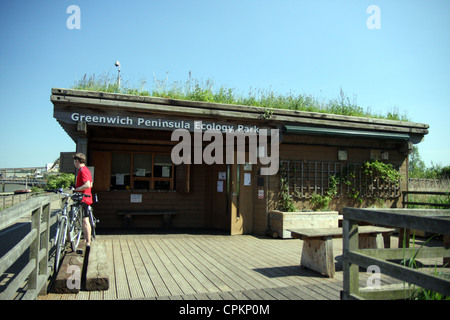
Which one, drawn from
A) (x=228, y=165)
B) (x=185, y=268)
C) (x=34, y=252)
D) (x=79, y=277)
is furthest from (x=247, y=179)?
(x=34, y=252)

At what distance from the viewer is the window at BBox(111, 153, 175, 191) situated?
31.1 ft

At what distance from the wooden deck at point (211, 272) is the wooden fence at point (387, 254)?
1065mm

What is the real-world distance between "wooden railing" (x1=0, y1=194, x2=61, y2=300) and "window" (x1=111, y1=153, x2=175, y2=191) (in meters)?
5.13

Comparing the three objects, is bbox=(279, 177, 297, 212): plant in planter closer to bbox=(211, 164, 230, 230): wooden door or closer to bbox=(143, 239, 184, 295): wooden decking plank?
bbox=(211, 164, 230, 230): wooden door

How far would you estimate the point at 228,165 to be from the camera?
9.00 metres

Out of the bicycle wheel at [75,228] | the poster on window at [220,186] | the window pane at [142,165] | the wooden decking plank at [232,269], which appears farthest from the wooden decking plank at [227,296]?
the window pane at [142,165]

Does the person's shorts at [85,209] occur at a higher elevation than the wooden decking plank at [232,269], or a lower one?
higher

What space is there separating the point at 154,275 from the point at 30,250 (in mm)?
1812

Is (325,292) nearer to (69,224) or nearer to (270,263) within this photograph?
(270,263)

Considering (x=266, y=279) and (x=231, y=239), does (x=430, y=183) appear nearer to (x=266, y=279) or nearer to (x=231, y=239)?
(x=231, y=239)

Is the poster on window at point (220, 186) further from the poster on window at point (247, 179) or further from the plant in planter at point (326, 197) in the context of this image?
the plant in planter at point (326, 197)

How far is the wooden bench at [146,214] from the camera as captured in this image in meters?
9.11

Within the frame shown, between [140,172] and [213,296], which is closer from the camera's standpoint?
[213,296]
